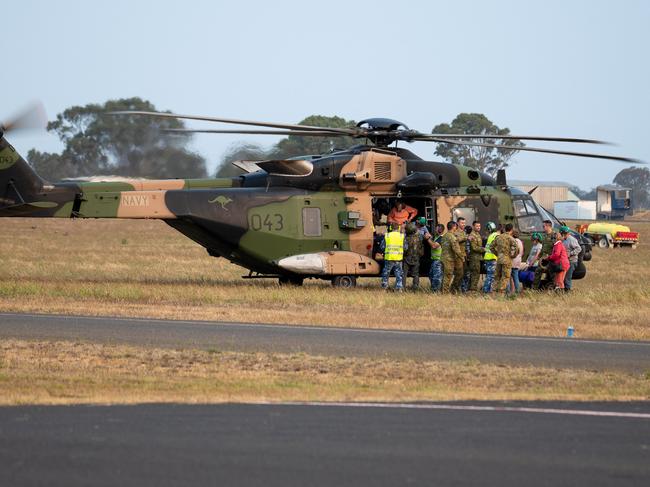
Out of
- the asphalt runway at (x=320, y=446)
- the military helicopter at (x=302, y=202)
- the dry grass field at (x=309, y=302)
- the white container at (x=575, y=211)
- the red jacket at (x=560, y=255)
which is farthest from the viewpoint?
the white container at (x=575, y=211)

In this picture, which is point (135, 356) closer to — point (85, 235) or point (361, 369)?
point (361, 369)

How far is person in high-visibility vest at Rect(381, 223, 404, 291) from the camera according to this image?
23.4 meters

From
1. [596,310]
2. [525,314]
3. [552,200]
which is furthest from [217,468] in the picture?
[552,200]

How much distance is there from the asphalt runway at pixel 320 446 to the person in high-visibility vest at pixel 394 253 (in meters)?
13.5

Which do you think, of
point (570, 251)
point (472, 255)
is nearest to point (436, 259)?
point (472, 255)

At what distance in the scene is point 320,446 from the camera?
802 cm

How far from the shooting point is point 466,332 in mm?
16641

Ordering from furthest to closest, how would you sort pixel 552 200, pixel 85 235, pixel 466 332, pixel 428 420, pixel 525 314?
pixel 552 200 → pixel 85 235 → pixel 525 314 → pixel 466 332 → pixel 428 420

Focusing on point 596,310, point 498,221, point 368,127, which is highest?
point 368,127

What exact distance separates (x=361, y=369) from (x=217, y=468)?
5451 millimetres

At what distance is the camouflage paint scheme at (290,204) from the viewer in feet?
74.6

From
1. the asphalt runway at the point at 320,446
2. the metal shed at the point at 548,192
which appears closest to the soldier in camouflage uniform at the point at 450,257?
the asphalt runway at the point at 320,446

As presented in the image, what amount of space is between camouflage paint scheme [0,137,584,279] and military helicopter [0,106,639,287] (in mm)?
22

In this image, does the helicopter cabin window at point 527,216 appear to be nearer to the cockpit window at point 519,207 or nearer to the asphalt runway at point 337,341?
the cockpit window at point 519,207
